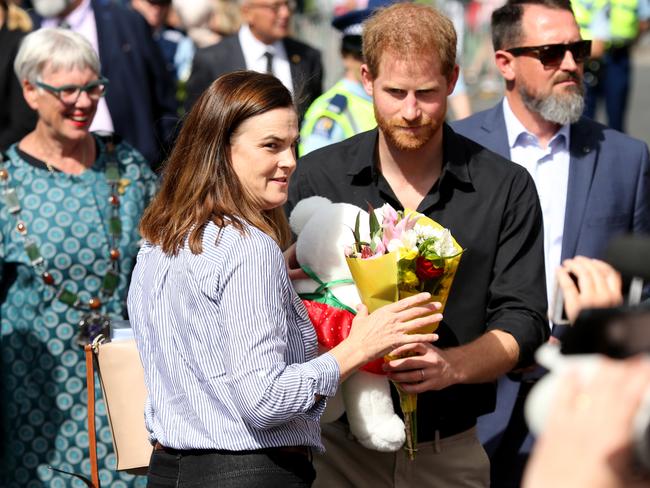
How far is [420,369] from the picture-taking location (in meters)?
3.64

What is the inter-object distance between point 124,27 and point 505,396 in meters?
3.84

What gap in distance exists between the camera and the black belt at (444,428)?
13.3 feet

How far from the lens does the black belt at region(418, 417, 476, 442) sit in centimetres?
404

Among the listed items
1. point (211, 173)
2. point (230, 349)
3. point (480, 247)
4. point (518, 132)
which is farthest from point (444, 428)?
point (518, 132)

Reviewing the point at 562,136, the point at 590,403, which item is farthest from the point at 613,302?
the point at 562,136

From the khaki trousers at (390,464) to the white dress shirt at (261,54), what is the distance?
440cm

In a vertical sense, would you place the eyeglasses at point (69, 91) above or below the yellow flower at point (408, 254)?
below

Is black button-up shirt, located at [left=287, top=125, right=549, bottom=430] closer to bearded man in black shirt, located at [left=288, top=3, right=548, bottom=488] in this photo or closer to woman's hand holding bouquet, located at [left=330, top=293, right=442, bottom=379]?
bearded man in black shirt, located at [left=288, top=3, right=548, bottom=488]

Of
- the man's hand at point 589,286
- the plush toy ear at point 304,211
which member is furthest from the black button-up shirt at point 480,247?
the man's hand at point 589,286

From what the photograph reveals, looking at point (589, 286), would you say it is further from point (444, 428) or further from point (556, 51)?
point (556, 51)

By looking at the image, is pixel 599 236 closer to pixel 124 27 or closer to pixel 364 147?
pixel 364 147

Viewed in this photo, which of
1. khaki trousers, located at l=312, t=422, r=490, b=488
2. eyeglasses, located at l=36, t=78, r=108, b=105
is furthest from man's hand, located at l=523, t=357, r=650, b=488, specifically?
eyeglasses, located at l=36, t=78, r=108, b=105

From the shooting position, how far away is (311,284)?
370 centimetres

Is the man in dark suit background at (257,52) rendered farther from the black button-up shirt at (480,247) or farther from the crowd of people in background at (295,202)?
the black button-up shirt at (480,247)
